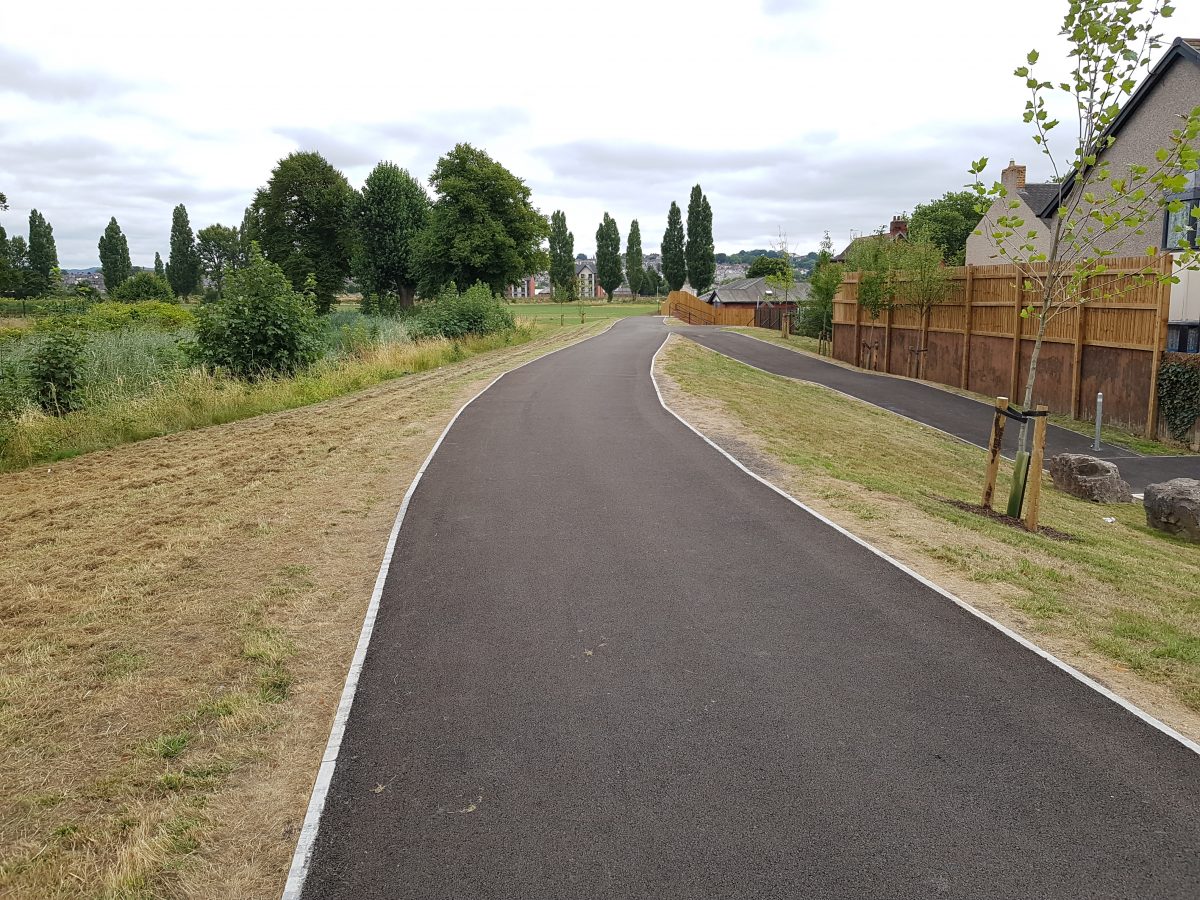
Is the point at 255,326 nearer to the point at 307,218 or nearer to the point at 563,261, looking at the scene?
the point at 307,218

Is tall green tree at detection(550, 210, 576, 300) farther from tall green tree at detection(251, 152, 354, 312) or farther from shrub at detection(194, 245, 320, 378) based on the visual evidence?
shrub at detection(194, 245, 320, 378)

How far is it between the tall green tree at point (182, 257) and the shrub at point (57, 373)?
109592 mm

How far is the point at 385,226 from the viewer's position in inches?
2504

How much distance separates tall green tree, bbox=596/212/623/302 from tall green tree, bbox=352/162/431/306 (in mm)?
60077

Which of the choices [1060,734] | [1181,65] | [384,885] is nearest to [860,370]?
[1181,65]

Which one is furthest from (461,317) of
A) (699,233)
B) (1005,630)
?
(699,233)

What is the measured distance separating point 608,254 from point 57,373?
110m

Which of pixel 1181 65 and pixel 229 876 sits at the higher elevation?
pixel 1181 65

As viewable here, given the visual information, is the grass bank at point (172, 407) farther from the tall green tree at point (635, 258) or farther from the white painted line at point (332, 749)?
the tall green tree at point (635, 258)

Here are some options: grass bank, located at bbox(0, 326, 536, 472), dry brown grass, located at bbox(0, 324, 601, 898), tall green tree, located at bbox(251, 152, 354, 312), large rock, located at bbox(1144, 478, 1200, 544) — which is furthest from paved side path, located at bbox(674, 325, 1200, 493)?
tall green tree, located at bbox(251, 152, 354, 312)

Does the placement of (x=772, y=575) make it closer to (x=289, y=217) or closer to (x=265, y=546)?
(x=265, y=546)

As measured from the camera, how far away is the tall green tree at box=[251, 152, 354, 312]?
63.7 metres

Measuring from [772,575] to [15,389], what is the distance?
1638 centimetres

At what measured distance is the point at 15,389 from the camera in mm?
17141
